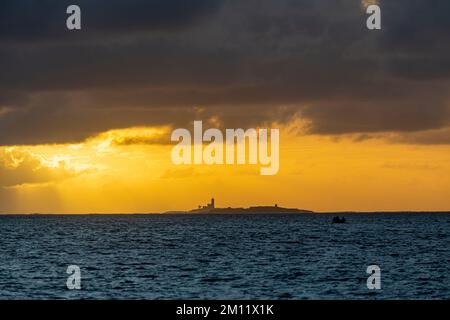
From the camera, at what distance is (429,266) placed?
85.8 metres

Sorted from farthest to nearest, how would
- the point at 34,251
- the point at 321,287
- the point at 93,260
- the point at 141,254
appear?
the point at 34,251, the point at 141,254, the point at 93,260, the point at 321,287

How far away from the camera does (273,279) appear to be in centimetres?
7019

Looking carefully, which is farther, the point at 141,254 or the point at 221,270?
the point at 141,254
